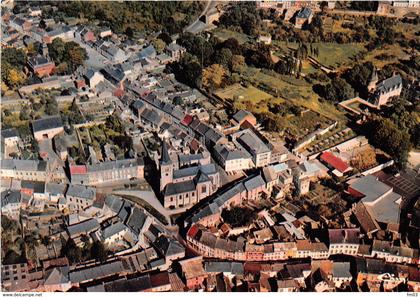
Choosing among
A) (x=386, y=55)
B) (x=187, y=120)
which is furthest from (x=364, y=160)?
(x=386, y=55)

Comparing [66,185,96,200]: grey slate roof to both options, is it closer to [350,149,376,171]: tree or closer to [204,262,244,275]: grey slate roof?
[204,262,244,275]: grey slate roof

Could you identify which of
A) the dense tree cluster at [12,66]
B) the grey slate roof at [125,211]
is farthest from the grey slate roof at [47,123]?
the grey slate roof at [125,211]

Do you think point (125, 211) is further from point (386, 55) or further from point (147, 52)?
point (386, 55)

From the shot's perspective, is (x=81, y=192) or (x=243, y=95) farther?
(x=243, y=95)

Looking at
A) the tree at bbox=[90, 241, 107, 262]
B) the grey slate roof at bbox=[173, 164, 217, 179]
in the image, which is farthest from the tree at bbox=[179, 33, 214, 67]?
the tree at bbox=[90, 241, 107, 262]

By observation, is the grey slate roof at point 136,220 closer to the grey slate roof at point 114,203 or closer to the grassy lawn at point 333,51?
the grey slate roof at point 114,203

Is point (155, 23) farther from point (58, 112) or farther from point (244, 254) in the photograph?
point (244, 254)

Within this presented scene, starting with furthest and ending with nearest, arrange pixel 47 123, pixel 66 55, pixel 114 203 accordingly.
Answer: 1. pixel 66 55
2. pixel 47 123
3. pixel 114 203
